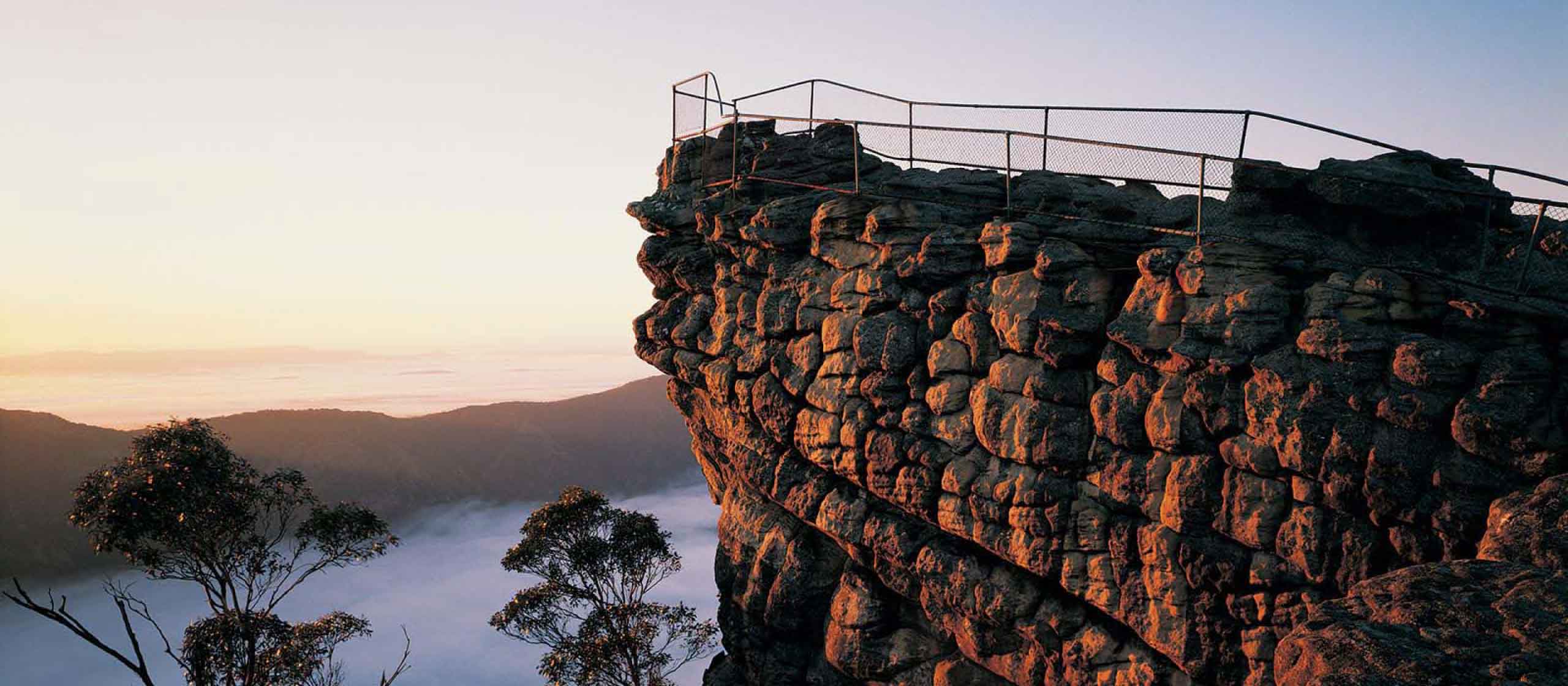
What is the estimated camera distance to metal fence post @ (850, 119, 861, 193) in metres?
28.1

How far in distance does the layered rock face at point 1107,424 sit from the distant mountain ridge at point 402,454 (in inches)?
3235

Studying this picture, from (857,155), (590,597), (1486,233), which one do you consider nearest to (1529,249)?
(1486,233)

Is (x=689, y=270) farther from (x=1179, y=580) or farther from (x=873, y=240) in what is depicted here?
(x=1179, y=580)

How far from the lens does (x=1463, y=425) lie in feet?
59.5

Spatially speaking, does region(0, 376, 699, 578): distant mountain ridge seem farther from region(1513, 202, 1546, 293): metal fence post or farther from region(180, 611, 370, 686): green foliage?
region(1513, 202, 1546, 293): metal fence post

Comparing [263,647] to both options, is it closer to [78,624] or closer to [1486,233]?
[78,624]

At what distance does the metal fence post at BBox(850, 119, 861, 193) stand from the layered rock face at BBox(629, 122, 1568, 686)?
377 millimetres

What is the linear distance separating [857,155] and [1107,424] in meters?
10.6

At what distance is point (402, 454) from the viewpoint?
12962cm

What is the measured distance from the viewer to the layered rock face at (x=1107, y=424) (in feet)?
59.1

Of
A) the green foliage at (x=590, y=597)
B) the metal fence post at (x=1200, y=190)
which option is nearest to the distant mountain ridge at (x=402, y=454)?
the green foliage at (x=590, y=597)

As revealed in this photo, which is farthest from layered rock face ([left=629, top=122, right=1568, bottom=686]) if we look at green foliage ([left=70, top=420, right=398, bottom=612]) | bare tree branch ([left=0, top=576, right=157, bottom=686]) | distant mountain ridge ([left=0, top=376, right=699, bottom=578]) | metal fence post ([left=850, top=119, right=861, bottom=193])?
distant mountain ridge ([left=0, top=376, right=699, bottom=578])

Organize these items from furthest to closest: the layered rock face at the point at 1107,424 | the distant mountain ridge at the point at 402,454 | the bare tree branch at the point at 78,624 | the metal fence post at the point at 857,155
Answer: the distant mountain ridge at the point at 402,454 < the metal fence post at the point at 857,155 < the bare tree branch at the point at 78,624 < the layered rock face at the point at 1107,424

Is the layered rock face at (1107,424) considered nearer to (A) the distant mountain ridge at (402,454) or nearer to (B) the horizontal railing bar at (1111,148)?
(B) the horizontal railing bar at (1111,148)
